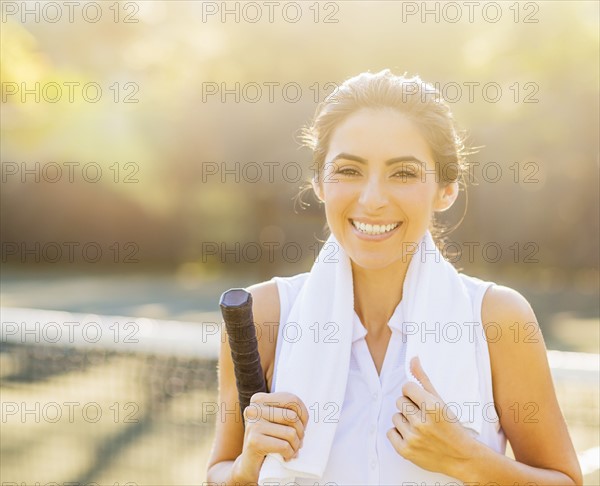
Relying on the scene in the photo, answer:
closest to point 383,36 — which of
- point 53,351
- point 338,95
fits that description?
point 53,351

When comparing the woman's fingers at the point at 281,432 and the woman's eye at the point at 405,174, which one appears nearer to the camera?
the woman's fingers at the point at 281,432

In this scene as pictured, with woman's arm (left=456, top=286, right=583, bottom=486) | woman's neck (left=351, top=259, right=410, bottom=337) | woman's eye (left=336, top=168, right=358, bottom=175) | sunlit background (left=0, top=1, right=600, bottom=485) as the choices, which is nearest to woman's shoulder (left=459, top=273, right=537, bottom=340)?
woman's arm (left=456, top=286, right=583, bottom=486)

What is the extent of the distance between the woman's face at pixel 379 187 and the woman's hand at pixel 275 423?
586 mm

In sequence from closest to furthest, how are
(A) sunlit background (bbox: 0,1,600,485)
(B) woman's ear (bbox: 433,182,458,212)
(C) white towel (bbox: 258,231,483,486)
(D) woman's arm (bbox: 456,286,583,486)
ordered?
(C) white towel (bbox: 258,231,483,486), (D) woman's arm (bbox: 456,286,583,486), (B) woman's ear (bbox: 433,182,458,212), (A) sunlit background (bbox: 0,1,600,485)

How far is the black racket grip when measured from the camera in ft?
7.98

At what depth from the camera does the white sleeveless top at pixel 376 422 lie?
→ 9.29ft

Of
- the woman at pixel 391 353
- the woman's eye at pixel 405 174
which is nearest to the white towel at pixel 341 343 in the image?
the woman at pixel 391 353

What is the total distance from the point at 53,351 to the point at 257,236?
23.9m

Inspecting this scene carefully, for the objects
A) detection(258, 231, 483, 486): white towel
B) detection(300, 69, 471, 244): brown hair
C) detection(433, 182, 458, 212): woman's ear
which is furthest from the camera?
detection(433, 182, 458, 212): woman's ear

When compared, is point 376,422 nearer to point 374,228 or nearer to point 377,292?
point 377,292

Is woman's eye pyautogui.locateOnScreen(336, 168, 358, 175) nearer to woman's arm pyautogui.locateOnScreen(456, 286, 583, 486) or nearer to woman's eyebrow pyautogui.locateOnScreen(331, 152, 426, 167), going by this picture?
woman's eyebrow pyautogui.locateOnScreen(331, 152, 426, 167)

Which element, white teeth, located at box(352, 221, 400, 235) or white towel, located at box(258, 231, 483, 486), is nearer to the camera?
white towel, located at box(258, 231, 483, 486)

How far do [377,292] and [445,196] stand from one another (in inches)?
16.7

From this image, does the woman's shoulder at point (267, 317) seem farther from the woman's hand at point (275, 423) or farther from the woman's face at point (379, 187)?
the woman's hand at point (275, 423)
